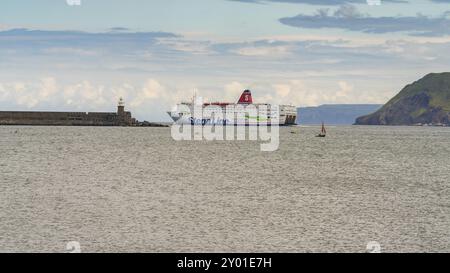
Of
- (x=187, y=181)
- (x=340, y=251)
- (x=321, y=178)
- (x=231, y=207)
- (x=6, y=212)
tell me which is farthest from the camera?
(x=321, y=178)

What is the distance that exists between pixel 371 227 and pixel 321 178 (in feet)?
104

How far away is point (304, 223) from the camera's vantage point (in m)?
43.9

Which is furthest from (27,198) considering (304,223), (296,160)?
(296,160)

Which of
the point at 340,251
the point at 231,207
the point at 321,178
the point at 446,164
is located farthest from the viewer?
the point at 446,164

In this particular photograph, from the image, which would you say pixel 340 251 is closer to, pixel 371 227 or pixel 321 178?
pixel 371 227

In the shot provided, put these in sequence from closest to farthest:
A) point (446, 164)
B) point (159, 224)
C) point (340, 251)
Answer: point (340, 251) → point (159, 224) → point (446, 164)

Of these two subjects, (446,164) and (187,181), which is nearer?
(187,181)

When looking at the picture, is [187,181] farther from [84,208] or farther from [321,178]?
[84,208]

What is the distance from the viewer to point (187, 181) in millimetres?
69938
